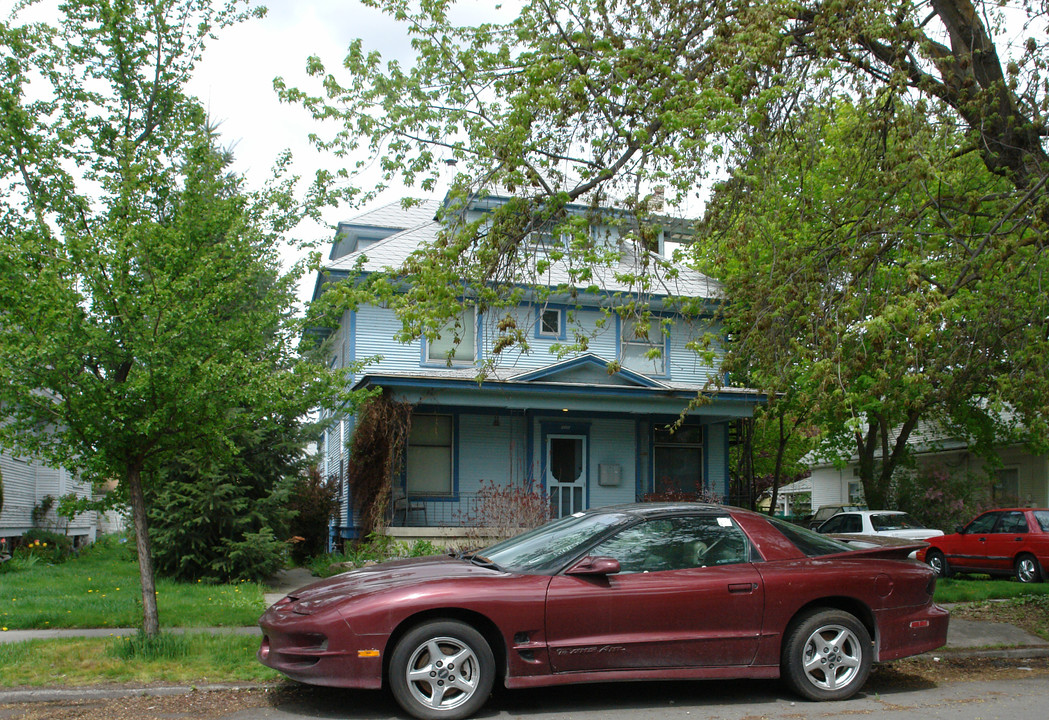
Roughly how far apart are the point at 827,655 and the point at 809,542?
87 centimetres

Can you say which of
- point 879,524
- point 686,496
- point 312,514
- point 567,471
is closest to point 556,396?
point 567,471

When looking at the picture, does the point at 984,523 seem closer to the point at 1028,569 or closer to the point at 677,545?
the point at 1028,569

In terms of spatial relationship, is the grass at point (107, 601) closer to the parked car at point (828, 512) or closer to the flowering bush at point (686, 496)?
the flowering bush at point (686, 496)

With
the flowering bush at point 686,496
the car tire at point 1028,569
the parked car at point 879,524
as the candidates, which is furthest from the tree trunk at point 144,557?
the car tire at point 1028,569

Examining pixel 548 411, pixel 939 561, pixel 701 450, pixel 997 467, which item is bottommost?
pixel 939 561

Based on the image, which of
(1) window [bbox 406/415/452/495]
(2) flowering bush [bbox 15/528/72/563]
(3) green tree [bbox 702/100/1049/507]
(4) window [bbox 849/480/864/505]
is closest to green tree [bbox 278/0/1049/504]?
(3) green tree [bbox 702/100/1049/507]

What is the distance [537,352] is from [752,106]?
1133 cm

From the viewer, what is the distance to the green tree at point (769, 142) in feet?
30.1

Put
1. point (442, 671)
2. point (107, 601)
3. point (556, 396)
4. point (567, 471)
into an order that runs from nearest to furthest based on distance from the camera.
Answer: point (442, 671) → point (107, 601) → point (556, 396) → point (567, 471)

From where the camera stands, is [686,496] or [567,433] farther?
[567,433]

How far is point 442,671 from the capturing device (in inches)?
236

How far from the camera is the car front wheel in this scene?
Answer: 55.0 feet

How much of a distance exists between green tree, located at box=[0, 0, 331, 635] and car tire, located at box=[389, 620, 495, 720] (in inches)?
113

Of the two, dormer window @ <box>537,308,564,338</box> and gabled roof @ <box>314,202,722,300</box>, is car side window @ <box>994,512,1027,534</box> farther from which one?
dormer window @ <box>537,308,564,338</box>
